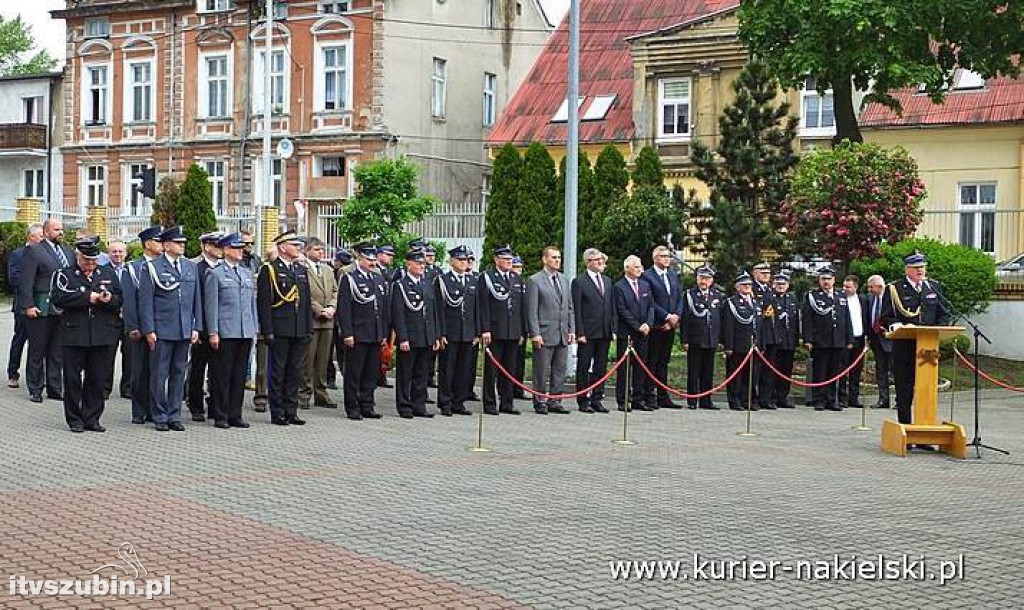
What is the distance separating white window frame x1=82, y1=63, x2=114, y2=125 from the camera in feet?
160

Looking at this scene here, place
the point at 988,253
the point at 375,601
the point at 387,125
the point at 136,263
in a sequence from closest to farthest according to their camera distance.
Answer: the point at 375,601, the point at 136,263, the point at 988,253, the point at 387,125

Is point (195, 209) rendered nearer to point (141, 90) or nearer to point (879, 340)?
point (141, 90)

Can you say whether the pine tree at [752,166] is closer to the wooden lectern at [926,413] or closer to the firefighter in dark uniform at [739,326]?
→ the firefighter in dark uniform at [739,326]

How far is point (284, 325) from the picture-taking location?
15.2m

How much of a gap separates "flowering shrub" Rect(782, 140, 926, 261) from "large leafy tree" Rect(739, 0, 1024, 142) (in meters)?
3.30

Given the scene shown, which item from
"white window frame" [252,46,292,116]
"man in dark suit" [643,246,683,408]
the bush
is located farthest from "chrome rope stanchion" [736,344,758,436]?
"white window frame" [252,46,292,116]

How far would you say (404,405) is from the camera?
16.3 metres

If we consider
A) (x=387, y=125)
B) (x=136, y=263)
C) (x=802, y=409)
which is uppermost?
(x=387, y=125)

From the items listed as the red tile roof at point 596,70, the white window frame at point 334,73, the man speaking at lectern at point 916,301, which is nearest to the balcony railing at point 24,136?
the white window frame at point 334,73

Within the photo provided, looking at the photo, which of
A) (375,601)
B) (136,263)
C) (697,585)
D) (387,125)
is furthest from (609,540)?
(387,125)

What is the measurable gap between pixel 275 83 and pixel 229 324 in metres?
32.3

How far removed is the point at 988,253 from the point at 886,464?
1376 centimetres

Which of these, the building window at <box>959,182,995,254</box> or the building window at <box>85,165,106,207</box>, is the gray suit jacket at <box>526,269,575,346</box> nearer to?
the building window at <box>959,182,995,254</box>

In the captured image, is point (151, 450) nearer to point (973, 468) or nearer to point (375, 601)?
point (375, 601)
